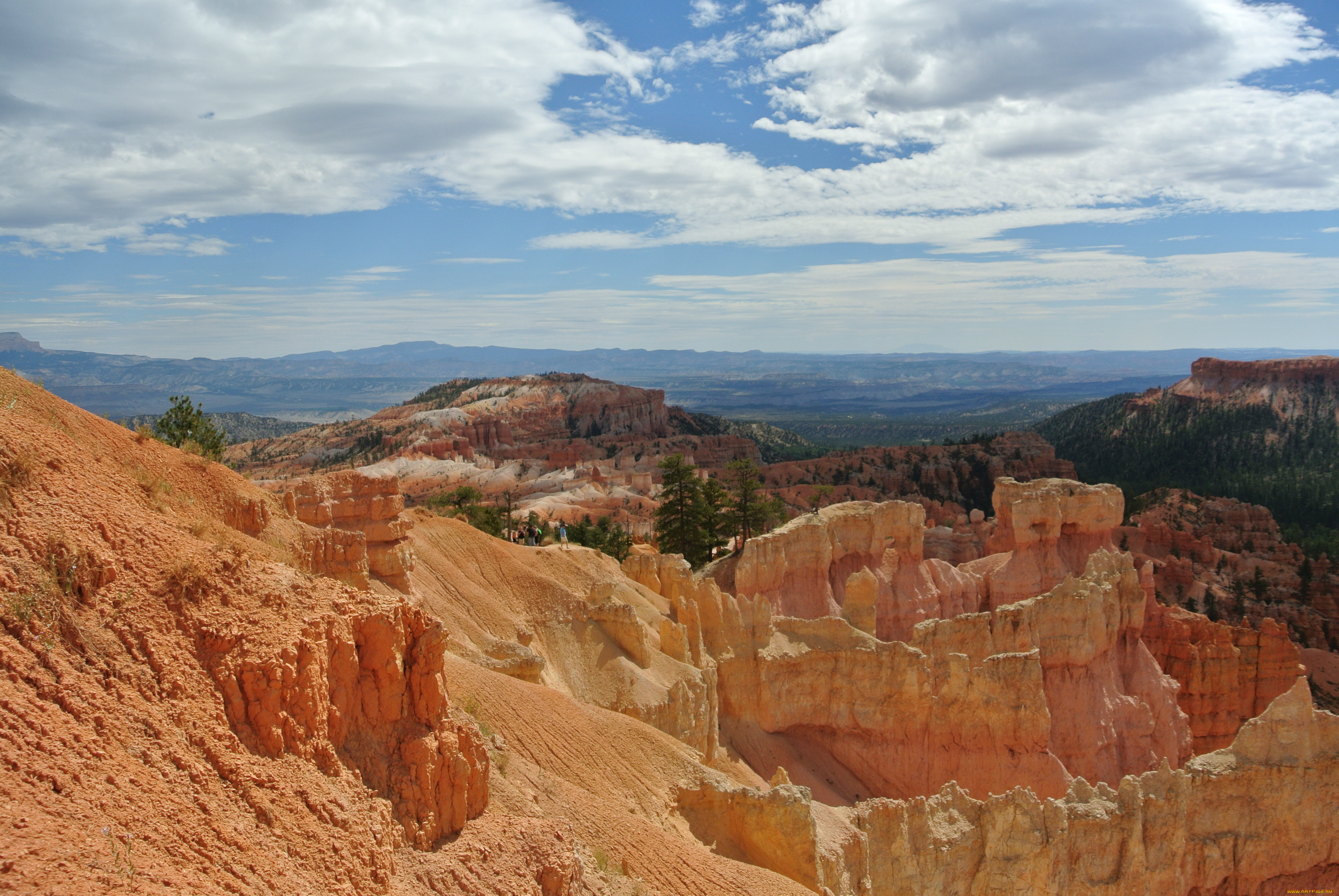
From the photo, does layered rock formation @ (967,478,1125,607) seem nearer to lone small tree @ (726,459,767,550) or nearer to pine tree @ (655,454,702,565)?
lone small tree @ (726,459,767,550)

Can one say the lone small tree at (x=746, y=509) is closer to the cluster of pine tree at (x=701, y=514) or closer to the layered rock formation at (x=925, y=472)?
the cluster of pine tree at (x=701, y=514)

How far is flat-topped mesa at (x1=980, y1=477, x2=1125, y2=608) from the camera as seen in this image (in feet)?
109

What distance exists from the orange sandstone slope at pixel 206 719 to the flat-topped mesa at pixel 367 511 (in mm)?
7913

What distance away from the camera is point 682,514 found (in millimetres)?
40938

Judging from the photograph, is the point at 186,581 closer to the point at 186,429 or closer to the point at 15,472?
the point at 15,472

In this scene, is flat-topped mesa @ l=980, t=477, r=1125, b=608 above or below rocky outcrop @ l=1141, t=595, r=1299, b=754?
above

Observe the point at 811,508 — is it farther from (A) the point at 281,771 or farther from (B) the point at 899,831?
(A) the point at 281,771

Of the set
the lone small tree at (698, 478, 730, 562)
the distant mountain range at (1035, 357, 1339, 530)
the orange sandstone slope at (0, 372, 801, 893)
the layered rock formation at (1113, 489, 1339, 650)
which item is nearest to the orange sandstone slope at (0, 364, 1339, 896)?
the orange sandstone slope at (0, 372, 801, 893)

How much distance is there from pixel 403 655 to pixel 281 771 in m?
1.76

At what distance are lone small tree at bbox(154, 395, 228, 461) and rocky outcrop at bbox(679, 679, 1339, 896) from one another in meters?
14.8

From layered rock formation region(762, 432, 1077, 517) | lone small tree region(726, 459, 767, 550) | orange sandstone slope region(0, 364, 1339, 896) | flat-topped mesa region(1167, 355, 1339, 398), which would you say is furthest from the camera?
flat-topped mesa region(1167, 355, 1339, 398)

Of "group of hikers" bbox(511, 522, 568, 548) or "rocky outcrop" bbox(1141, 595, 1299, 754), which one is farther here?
"group of hikers" bbox(511, 522, 568, 548)

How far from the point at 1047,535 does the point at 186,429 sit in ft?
95.4

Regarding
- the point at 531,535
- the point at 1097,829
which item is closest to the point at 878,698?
the point at 1097,829
